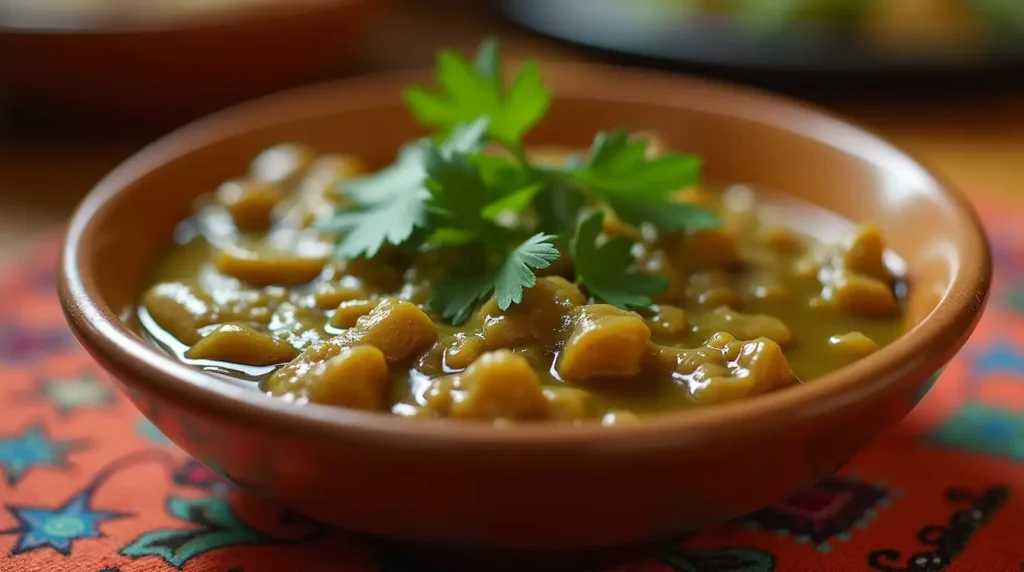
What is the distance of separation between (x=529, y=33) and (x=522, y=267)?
7.87 ft

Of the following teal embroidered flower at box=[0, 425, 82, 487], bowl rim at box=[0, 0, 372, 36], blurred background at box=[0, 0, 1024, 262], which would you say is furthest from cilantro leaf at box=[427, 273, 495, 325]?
bowl rim at box=[0, 0, 372, 36]

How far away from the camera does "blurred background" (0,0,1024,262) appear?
3221 millimetres

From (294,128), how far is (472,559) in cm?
146

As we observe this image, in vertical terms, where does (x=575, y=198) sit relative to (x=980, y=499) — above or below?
above

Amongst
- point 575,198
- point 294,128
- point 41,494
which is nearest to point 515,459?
point 575,198

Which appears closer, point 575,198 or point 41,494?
point 41,494

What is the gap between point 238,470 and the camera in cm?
153

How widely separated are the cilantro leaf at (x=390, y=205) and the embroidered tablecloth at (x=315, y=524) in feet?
1.70

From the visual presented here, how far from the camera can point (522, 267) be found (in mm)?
1834

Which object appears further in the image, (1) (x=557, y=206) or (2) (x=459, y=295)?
(1) (x=557, y=206)

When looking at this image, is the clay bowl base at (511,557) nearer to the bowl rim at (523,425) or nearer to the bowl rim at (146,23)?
the bowl rim at (523,425)

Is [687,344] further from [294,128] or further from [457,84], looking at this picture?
[294,128]

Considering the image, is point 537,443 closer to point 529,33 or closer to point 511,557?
point 511,557

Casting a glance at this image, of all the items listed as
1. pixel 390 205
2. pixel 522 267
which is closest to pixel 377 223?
pixel 390 205
